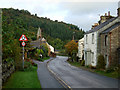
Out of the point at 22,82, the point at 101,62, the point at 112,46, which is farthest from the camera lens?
the point at 101,62

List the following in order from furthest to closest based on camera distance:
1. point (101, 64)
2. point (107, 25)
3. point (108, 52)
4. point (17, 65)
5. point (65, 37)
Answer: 1. point (65, 37)
2. point (107, 25)
3. point (101, 64)
4. point (108, 52)
5. point (17, 65)

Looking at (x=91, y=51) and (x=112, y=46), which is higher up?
(x=112, y=46)

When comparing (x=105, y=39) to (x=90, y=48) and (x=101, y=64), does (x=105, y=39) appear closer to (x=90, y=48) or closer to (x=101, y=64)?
(x=101, y=64)

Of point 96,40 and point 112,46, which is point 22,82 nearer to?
point 112,46

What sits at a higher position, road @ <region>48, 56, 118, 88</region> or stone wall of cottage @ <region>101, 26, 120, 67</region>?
stone wall of cottage @ <region>101, 26, 120, 67</region>

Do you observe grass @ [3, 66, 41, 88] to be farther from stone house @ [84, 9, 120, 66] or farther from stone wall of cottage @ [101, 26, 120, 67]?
stone house @ [84, 9, 120, 66]

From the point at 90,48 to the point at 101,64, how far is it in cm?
696

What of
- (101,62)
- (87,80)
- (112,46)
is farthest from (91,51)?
(87,80)

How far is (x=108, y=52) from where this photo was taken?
23.9 m

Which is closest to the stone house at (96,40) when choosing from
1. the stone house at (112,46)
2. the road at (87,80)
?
the stone house at (112,46)

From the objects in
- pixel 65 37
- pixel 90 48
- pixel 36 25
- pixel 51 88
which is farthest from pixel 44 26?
pixel 51 88

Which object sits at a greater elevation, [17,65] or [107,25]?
[107,25]

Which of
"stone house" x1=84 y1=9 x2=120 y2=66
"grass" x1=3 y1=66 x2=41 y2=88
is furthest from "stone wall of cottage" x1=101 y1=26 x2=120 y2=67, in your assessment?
"grass" x1=3 y1=66 x2=41 y2=88

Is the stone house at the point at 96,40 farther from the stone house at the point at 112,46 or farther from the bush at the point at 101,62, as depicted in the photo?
the stone house at the point at 112,46
